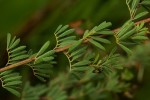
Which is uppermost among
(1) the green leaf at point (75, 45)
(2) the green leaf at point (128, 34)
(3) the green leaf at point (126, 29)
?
(1) the green leaf at point (75, 45)

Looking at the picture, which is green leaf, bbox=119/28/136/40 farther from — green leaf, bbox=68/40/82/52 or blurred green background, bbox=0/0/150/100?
blurred green background, bbox=0/0/150/100

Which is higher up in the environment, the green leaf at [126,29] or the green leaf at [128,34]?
the green leaf at [126,29]

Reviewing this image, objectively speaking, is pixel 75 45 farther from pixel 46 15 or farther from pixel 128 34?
pixel 46 15

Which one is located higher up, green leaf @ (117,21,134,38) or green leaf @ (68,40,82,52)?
green leaf @ (68,40,82,52)

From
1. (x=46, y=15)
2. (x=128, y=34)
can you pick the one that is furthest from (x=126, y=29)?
(x=46, y=15)

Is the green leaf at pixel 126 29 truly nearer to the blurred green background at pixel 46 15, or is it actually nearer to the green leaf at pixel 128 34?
the green leaf at pixel 128 34

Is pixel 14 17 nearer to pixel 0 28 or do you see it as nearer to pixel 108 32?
pixel 0 28

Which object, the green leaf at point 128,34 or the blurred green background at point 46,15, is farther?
the blurred green background at point 46,15

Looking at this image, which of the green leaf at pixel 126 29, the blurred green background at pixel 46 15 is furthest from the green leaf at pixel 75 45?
the blurred green background at pixel 46 15

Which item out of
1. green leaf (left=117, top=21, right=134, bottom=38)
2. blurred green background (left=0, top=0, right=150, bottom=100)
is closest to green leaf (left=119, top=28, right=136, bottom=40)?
green leaf (left=117, top=21, right=134, bottom=38)
